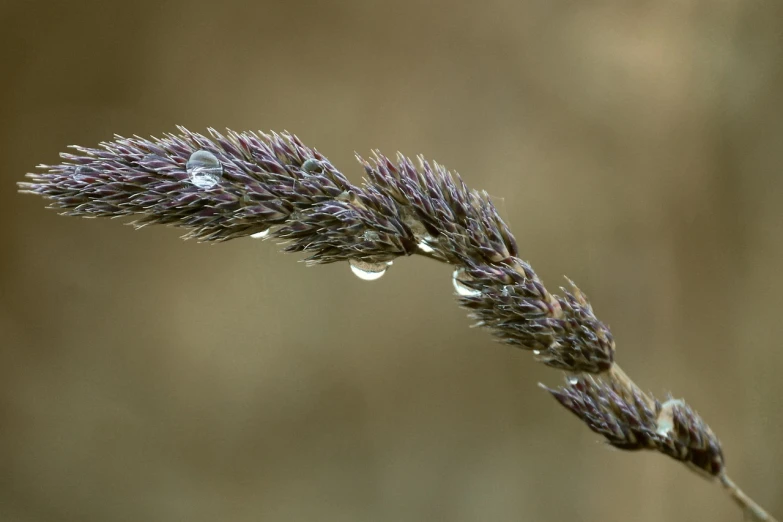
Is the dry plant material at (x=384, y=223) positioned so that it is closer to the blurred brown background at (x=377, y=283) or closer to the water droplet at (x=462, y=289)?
the water droplet at (x=462, y=289)

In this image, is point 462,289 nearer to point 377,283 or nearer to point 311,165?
point 311,165

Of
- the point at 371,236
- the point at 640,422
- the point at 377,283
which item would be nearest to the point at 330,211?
the point at 371,236

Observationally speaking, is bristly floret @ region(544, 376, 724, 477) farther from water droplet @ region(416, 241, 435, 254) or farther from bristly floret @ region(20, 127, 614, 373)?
water droplet @ region(416, 241, 435, 254)

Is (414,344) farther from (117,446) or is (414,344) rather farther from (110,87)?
(110,87)

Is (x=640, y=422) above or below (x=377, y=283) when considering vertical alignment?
below

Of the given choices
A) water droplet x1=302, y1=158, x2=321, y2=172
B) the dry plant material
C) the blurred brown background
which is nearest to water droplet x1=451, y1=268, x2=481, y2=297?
the dry plant material

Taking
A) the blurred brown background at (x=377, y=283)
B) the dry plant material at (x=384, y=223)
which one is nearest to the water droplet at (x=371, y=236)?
the dry plant material at (x=384, y=223)
